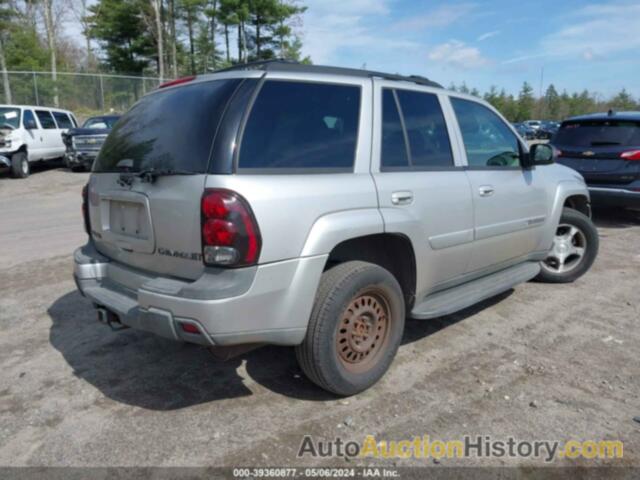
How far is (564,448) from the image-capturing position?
2.65 meters

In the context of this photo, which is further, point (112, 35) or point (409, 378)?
point (112, 35)

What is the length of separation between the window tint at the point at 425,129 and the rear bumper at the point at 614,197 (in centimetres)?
511

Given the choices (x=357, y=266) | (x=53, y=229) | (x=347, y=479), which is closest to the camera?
(x=347, y=479)

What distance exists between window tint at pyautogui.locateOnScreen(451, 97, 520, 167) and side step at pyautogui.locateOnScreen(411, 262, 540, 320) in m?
0.95

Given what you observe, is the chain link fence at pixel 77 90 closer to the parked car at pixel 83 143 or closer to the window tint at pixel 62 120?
the window tint at pixel 62 120

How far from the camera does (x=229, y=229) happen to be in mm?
2463

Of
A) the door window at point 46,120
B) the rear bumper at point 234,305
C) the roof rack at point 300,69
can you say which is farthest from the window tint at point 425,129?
the door window at point 46,120

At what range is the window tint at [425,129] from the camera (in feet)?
11.4

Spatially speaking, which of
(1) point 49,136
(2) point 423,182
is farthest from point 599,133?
(1) point 49,136

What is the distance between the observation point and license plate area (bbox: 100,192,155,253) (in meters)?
2.86

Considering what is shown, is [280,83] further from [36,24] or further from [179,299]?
[36,24]

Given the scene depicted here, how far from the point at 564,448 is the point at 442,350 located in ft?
4.03

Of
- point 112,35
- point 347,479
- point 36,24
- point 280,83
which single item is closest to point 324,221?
point 280,83

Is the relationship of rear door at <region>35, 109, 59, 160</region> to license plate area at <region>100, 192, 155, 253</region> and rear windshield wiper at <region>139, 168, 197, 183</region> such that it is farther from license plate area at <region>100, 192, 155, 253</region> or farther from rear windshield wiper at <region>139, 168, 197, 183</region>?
rear windshield wiper at <region>139, 168, 197, 183</region>
